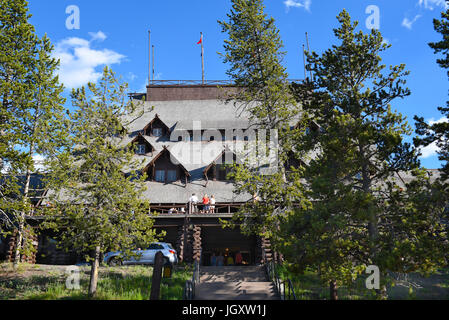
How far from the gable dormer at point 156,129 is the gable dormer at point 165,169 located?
4226 millimetres

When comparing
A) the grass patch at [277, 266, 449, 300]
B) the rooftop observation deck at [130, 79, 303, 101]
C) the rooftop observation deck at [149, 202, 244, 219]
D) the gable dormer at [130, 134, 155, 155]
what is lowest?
the grass patch at [277, 266, 449, 300]

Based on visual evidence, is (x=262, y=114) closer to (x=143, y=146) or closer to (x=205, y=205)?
(x=205, y=205)

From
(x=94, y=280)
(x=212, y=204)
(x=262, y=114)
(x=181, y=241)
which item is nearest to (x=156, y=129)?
(x=212, y=204)

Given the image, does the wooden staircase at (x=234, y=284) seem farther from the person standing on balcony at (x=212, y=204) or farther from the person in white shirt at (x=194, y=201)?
the person in white shirt at (x=194, y=201)

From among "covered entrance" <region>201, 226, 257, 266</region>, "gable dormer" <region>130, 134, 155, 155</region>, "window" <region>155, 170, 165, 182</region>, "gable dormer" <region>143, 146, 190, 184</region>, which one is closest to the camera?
"gable dormer" <region>143, 146, 190, 184</region>

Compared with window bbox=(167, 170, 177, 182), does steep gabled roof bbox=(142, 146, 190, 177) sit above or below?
above

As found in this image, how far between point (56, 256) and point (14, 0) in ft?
56.5

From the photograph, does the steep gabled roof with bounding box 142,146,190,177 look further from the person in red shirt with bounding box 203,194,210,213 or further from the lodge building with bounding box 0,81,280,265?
the person in red shirt with bounding box 203,194,210,213

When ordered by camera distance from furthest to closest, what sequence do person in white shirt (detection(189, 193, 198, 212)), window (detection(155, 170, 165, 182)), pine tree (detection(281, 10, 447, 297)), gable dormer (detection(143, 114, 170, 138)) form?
gable dormer (detection(143, 114, 170, 138)) → window (detection(155, 170, 165, 182)) → person in white shirt (detection(189, 193, 198, 212)) → pine tree (detection(281, 10, 447, 297))

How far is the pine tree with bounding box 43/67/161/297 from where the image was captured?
14.8m

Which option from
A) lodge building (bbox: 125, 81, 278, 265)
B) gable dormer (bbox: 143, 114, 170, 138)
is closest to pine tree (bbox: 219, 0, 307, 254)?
lodge building (bbox: 125, 81, 278, 265)

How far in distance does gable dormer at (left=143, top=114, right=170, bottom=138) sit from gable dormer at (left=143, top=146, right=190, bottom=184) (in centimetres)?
423

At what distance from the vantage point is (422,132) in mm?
13305
